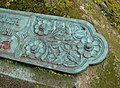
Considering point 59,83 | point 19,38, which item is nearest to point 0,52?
point 19,38

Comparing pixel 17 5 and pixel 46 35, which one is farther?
pixel 17 5

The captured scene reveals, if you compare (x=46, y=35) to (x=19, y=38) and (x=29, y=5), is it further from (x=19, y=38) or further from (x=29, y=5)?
(x=29, y=5)

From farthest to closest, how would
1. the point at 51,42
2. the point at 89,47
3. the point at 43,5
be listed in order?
1. the point at 43,5
2. the point at 51,42
3. the point at 89,47

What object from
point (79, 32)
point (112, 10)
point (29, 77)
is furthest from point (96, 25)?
point (29, 77)

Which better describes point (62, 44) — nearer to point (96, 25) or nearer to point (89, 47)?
point (89, 47)

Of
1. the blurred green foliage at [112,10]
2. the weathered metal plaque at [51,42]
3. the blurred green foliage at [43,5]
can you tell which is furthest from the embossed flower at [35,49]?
the blurred green foliage at [112,10]

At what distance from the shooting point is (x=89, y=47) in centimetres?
244

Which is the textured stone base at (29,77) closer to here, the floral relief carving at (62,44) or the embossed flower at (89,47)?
the floral relief carving at (62,44)

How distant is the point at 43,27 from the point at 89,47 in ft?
1.53

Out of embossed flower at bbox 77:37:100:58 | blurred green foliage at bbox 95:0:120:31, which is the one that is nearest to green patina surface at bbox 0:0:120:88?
blurred green foliage at bbox 95:0:120:31

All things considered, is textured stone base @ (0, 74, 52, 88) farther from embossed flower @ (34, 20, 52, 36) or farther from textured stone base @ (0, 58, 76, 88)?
embossed flower @ (34, 20, 52, 36)

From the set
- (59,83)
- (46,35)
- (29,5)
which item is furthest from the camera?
(29,5)

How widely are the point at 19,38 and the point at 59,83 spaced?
57 cm

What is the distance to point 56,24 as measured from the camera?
2621 millimetres
